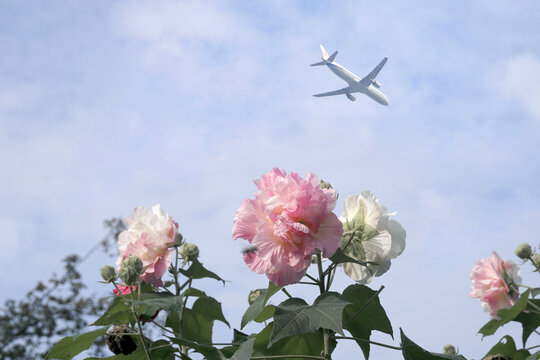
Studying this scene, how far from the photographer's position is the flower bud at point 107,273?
195 centimetres

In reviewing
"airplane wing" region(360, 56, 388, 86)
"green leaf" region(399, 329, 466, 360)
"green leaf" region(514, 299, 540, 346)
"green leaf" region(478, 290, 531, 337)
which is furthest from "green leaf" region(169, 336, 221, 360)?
"airplane wing" region(360, 56, 388, 86)

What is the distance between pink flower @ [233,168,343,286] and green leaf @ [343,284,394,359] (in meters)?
0.27

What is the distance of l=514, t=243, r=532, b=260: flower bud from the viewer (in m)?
2.20

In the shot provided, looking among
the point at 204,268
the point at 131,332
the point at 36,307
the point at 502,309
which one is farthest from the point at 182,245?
the point at 36,307

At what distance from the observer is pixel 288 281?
1617mm

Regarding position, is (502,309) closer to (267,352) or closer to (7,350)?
(267,352)

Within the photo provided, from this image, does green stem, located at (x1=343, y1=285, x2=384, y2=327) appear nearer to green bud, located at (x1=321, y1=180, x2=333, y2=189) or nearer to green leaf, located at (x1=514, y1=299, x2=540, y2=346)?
green bud, located at (x1=321, y1=180, x2=333, y2=189)

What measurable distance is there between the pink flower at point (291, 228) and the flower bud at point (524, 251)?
3.07 feet

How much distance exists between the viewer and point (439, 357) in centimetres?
178

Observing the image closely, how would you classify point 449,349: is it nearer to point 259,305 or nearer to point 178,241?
point 259,305

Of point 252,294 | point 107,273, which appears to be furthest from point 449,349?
point 107,273

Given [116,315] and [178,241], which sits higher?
[178,241]

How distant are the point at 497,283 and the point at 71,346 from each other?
1447mm

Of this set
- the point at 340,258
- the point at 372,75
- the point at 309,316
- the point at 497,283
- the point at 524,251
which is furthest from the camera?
the point at 372,75
